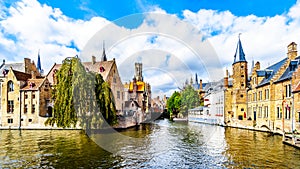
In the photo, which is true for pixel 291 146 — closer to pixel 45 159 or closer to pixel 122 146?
pixel 122 146

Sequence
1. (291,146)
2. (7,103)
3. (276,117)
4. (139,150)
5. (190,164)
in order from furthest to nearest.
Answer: (7,103)
(276,117)
(291,146)
(139,150)
(190,164)

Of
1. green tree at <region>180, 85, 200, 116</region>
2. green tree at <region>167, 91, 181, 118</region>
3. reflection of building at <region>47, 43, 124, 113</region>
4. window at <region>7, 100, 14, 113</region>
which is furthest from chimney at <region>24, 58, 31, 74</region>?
green tree at <region>167, 91, 181, 118</region>

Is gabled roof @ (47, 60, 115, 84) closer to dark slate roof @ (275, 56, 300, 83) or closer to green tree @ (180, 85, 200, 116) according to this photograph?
dark slate roof @ (275, 56, 300, 83)

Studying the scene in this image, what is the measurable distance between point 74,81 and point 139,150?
12.4m

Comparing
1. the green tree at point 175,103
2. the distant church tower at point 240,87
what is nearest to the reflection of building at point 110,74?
the distant church tower at point 240,87

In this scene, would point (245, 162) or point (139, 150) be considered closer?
point (245, 162)

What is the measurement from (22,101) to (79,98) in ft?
47.0

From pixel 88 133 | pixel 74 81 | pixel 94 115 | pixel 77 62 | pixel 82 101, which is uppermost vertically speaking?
pixel 77 62

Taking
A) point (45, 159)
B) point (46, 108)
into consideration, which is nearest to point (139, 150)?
point (45, 159)

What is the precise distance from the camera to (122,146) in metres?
18.8

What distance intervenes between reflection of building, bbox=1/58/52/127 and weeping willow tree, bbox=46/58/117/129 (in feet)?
31.0

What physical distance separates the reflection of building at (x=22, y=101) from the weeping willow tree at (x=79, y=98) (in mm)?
9448

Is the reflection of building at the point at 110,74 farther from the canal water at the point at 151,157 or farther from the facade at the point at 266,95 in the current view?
the canal water at the point at 151,157

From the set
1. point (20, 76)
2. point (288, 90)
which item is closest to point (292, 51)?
point (288, 90)
